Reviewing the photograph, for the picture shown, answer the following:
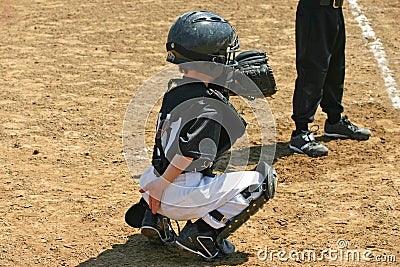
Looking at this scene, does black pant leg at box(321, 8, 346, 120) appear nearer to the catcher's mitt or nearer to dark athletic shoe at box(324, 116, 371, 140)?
dark athletic shoe at box(324, 116, 371, 140)

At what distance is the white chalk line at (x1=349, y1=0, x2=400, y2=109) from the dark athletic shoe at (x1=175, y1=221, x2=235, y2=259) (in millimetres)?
3561

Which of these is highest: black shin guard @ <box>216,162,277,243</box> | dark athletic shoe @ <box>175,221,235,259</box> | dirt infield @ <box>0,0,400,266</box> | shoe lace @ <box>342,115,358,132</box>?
black shin guard @ <box>216,162,277,243</box>

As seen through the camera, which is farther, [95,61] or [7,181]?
[95,61]

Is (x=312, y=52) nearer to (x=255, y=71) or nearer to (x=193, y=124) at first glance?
(x=255, y=71)

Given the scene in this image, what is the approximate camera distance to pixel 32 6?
1154cm

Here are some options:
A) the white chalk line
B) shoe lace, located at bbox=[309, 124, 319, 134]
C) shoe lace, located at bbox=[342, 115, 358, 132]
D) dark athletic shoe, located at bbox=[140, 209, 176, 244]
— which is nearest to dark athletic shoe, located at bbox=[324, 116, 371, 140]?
shoe lace, located at bbox=[342, 115, 358, 132]

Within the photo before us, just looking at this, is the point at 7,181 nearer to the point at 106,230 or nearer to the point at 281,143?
the point at 106,230

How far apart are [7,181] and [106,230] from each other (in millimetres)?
1195

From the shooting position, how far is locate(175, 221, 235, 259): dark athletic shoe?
15.0ft

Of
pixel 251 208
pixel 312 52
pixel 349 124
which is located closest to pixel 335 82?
pixel 349 124

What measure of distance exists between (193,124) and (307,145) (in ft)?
7.32

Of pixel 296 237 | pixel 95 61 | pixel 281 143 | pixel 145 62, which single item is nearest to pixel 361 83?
pixel 281 143

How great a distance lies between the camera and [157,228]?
15.3 feet

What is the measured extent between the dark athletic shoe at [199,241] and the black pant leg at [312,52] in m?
2.19
